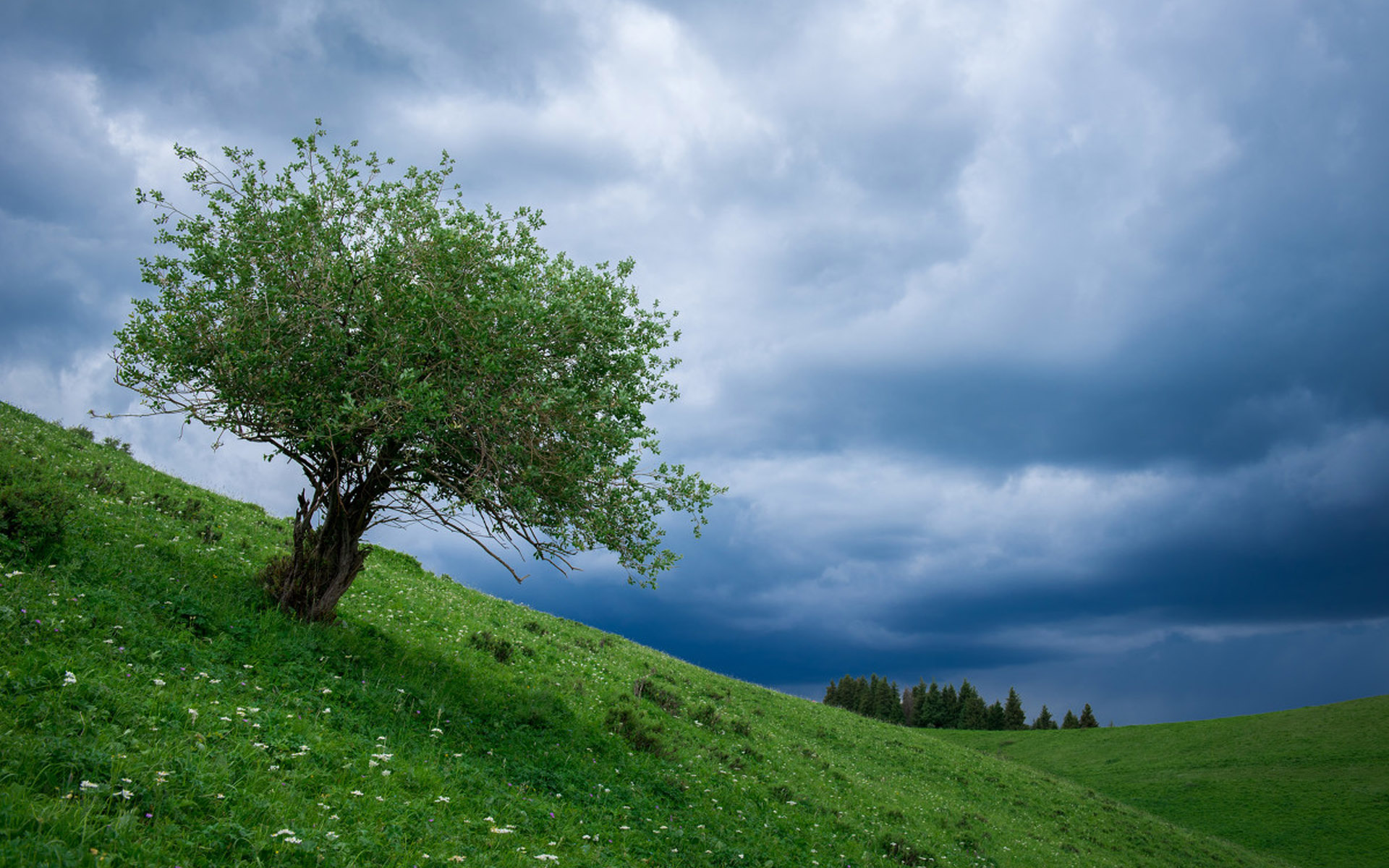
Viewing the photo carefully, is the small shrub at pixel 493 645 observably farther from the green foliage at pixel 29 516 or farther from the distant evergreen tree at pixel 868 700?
the distant evergreen tree at pixel 868 700

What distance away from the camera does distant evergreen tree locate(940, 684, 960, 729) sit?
117000mm

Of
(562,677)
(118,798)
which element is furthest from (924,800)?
(118,798)

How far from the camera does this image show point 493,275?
15.7 m

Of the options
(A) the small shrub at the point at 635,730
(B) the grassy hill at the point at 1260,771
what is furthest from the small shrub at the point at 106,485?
(B) the grassy hill at the point at 1260,771

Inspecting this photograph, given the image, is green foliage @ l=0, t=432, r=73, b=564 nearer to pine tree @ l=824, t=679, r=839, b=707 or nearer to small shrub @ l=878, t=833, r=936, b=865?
small shrub @ l=878, t=833, r=936, b=865

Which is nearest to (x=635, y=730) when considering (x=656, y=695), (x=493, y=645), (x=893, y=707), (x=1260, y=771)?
(x=656, y=695)

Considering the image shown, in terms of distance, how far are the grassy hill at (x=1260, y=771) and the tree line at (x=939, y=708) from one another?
3270 cm

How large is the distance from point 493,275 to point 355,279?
3.43 m

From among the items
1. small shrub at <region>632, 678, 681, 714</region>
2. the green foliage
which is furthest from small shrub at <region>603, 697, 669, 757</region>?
the green foliage

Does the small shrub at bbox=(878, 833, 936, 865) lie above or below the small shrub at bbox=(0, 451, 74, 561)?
below

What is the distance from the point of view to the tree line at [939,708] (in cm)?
11281

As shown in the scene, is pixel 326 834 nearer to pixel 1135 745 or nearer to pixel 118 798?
pixel 118 798

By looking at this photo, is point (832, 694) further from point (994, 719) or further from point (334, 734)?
point (334, 734)

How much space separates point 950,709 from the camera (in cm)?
11825
